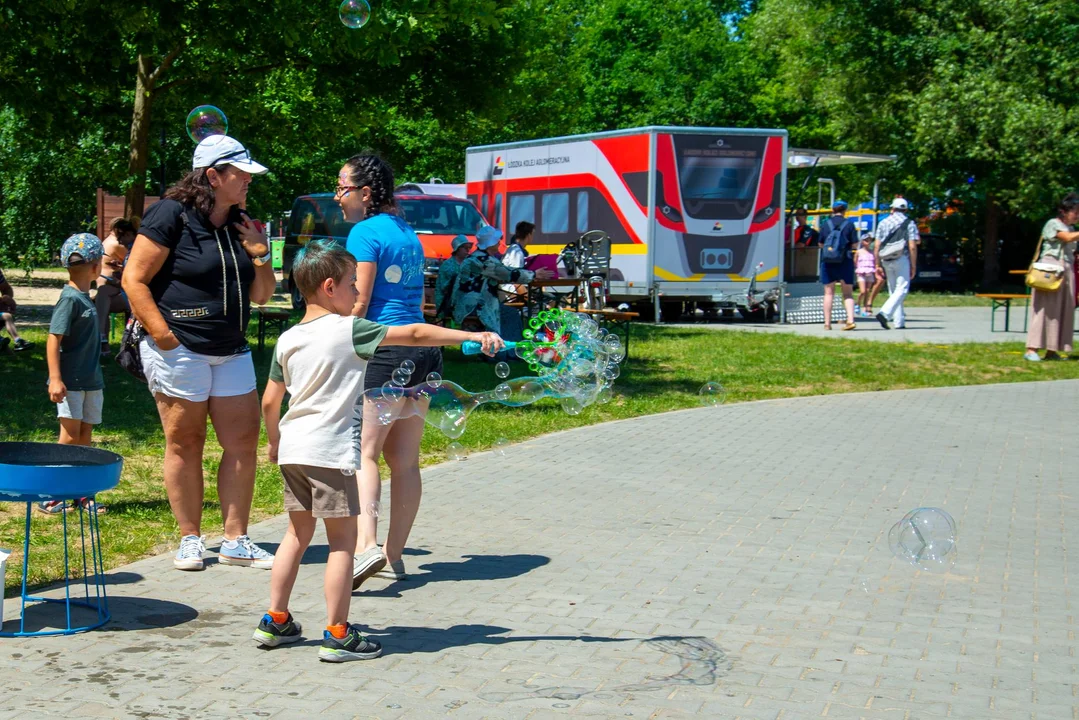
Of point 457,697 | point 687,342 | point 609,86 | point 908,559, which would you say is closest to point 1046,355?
point 687,342

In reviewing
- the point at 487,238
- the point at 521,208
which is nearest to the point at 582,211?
the point at 521,208

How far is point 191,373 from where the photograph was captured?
5730 millimetres

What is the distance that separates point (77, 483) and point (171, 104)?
1401 centimetres

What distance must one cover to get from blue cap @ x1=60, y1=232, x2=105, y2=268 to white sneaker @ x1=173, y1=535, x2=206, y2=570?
1.97m

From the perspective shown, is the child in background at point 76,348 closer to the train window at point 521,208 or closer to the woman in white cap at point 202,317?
the woman in white cap at point 202,317

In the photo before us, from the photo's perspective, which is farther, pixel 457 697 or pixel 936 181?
pixel 936 181

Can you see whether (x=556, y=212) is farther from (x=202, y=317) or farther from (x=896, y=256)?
(x=202, y=317)

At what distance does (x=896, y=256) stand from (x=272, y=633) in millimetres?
17342

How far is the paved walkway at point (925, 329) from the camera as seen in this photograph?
1852cm

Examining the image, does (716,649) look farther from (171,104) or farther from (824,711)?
(171,104)

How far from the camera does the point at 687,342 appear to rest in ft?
56.4

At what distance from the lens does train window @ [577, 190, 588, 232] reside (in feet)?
70.6

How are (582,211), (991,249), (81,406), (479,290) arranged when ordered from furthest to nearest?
1. (991,249)
2. (582,211)
3. (479,290)
4. (81,406)

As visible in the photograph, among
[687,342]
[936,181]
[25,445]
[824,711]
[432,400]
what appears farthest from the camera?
[936,181]
